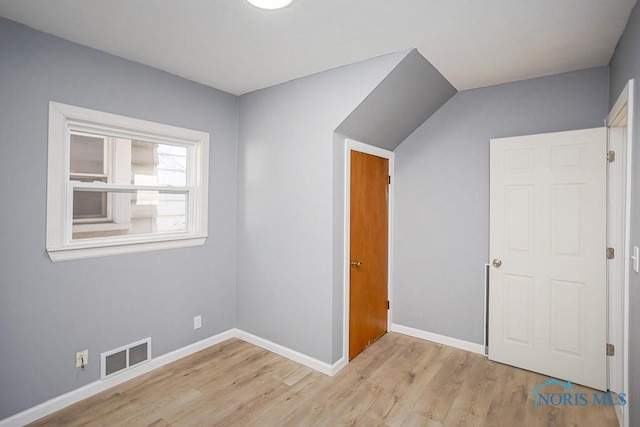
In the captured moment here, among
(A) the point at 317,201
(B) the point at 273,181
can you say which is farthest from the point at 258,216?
(A) the point at 317,201

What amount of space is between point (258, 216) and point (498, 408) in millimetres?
2537

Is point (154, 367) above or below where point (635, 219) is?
below

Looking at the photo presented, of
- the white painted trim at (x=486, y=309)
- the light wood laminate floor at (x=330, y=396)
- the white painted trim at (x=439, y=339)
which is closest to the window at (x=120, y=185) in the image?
the light wood laminate floor at (x=330, y=396)

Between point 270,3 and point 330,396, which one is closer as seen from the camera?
point 270,3

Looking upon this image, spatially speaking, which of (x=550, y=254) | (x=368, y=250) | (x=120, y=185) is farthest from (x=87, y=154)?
(x=550, y=254)

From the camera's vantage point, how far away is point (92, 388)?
7.72ft

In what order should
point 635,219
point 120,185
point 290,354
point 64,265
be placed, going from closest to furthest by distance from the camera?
point 635,219 → point 64,265 → point 120,185 → point 290,354

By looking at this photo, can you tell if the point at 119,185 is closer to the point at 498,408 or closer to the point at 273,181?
the point at 273,181

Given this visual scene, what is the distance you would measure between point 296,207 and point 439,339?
2039 millimetres

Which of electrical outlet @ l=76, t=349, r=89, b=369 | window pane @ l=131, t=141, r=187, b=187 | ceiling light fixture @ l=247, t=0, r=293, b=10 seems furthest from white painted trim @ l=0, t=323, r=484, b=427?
ceiling light fixture @ l=247, t=0, r=293, b=10

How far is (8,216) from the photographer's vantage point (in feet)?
6.56

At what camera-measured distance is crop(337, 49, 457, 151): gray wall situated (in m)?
2.54

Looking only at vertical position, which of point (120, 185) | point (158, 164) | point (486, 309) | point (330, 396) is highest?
point (158, 164)

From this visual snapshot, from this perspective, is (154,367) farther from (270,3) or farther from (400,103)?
(400,103)
